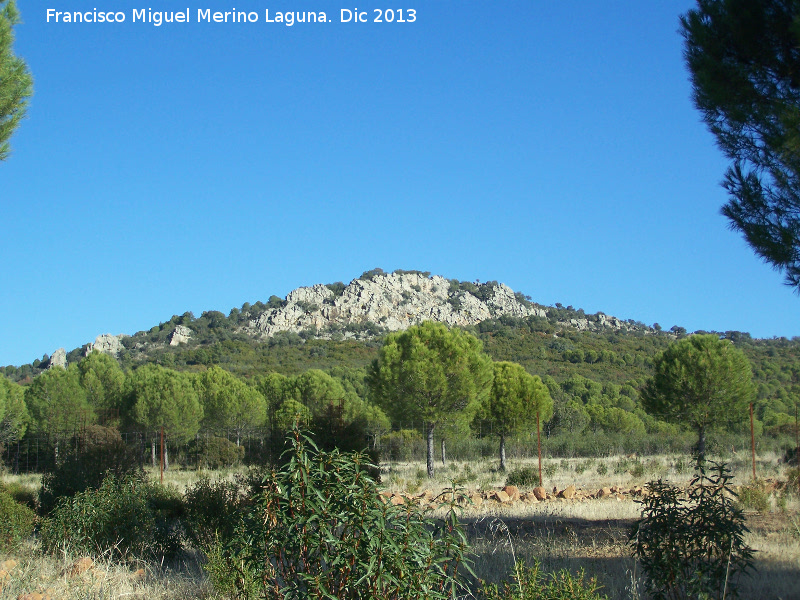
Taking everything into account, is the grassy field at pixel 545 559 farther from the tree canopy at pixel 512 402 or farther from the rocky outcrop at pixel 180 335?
the rocky outcrop at pixel 180 335

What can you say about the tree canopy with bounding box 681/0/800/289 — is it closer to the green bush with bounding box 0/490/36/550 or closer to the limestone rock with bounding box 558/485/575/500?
the green bush with bounding box 0/490/36/550

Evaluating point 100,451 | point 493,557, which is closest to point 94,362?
point 100,451

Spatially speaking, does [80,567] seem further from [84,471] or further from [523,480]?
[523,480]

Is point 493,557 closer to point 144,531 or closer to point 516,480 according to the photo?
point 144,531

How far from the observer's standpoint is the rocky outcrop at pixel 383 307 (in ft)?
338

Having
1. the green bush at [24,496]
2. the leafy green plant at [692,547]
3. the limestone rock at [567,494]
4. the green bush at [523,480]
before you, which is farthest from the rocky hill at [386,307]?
the leafy green plant at [692,547]

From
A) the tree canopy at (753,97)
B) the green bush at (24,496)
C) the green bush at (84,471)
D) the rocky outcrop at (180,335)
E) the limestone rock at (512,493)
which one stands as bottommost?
the limestone rock at (512,493)

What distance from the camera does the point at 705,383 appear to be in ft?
106

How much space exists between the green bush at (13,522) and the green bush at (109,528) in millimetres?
438

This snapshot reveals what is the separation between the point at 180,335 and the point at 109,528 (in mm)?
91089

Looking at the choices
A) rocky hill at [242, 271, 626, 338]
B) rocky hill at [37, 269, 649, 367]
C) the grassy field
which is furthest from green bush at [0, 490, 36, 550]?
rocky hill at [242, 271, 626, 338]

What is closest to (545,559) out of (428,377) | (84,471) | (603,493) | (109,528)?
(109,528)

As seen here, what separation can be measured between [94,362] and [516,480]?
29915 mm

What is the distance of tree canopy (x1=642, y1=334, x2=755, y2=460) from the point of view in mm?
31953
